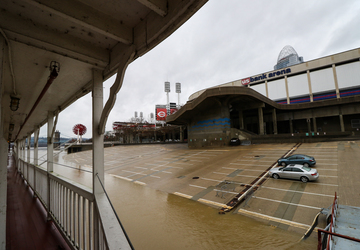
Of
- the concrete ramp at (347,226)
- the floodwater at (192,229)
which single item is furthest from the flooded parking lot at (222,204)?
the concrete ramp at (347,226)

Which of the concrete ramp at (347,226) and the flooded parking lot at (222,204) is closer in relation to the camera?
the concrete ramp at (347,226)

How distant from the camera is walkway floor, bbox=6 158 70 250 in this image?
4236 mm

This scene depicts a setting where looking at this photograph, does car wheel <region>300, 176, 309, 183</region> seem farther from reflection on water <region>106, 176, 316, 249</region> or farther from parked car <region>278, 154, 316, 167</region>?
reflection on water <region>106, 176, 316, 249</region>

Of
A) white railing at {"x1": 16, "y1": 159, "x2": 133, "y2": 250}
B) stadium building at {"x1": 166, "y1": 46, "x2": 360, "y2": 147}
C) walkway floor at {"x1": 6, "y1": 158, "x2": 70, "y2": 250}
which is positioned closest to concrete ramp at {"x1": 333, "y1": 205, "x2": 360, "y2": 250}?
white railing at {"x1": 16, "y1": 159, "x2": 133, "y2": 250}

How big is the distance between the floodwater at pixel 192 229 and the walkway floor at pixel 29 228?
6.39ft

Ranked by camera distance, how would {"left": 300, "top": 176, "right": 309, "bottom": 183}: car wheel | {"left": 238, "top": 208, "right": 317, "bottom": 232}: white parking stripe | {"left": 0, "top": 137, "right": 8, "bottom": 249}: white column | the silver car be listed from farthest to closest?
{"left": 300, "top": 176, "right": 309, "bottom": 183}: car wheel
the silver car
{"left": 238, "top": 208, "right": 317, "bottom": 232}: white parking stripe
{"left": 0, "top": 137, "right": 8, "bottom": 249}: white column

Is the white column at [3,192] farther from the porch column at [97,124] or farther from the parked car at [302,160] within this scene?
the parked car at [302,160]

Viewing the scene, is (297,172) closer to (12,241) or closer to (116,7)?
(116,7)

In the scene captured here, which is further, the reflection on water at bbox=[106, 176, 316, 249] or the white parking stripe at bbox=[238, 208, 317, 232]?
the white parking stripe at bbox=[238, 208, 317, 232]

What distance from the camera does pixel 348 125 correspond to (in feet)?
122

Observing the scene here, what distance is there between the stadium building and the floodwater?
24535 mm

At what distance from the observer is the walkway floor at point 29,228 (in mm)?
4236

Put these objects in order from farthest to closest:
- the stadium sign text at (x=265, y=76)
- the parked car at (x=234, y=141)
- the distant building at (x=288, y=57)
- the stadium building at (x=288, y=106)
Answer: the distant building at (x=288, y=57) → the stadium sign text at (x=265, y=76) → the parked car at (x=234, y=141) → the stadium building at (x=288, y=106)

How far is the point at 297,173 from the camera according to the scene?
11.2 meters
